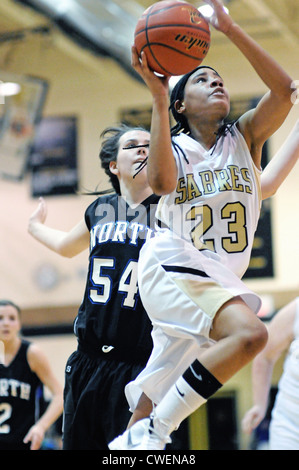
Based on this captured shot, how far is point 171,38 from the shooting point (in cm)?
308

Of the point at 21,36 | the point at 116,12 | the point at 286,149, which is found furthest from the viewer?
the point at 21,36

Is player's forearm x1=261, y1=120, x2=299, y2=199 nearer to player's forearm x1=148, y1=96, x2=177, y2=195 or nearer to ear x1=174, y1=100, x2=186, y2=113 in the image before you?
ear x1=174, y1=100, x2=186, y2=113

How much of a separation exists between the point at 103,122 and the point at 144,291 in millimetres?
8407

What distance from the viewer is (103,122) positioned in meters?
11.3

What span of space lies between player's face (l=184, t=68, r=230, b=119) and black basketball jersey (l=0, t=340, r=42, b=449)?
3.05 meters

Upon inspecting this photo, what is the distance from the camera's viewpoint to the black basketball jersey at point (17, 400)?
5.50 meters

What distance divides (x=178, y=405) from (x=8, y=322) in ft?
11.0

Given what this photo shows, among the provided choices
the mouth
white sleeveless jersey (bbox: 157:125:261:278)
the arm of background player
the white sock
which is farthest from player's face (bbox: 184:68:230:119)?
the white sock

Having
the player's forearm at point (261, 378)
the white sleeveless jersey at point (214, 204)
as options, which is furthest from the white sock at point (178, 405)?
the player's forearm at point (261, 378)

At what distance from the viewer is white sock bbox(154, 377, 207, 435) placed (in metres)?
2.82

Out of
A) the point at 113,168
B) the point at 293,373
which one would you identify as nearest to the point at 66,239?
the point at 113,168

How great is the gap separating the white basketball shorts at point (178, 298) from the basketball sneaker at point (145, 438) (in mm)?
236
